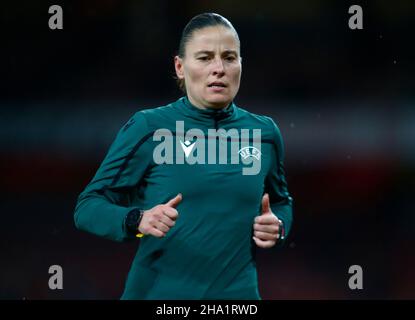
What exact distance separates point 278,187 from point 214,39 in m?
0.65

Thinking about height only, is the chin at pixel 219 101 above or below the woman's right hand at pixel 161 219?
above

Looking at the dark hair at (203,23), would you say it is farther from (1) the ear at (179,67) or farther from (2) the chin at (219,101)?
(2) the chin at (219,101)

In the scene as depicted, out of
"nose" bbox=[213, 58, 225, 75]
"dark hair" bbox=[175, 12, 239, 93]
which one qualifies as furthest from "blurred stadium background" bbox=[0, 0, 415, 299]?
"nose" bbox=[213, 58, 225, 75]

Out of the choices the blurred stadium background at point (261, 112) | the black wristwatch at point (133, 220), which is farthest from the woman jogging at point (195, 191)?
the blurred stadium background at point (261, 112)

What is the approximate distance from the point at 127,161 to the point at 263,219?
54cm

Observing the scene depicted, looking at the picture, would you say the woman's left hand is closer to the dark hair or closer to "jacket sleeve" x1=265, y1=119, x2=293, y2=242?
"jacket sleeve" x1=265, y1=119, x2=293, y2=242

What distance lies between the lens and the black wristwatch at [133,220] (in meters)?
2.61

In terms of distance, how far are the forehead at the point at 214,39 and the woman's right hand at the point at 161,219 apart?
2.03ft

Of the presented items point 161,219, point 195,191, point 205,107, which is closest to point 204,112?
point 205,107

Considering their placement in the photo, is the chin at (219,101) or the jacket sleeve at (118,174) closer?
the jacket sleeve at (118,174)

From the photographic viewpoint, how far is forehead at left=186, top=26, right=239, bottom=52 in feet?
9.23

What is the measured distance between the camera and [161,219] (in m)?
2.49

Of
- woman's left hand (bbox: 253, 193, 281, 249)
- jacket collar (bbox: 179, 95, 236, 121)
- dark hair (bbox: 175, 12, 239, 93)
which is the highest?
dark hair (bbox: 175, 12, 239, 93)

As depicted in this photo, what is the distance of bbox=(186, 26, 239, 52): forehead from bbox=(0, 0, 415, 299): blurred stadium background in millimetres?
2835
